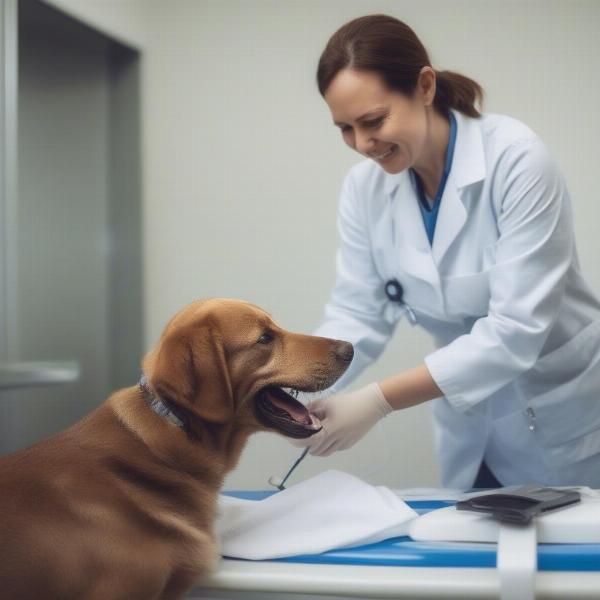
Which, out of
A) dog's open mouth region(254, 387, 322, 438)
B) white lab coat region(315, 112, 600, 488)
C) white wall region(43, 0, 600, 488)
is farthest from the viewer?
white wall region(43, 0, 600, 488)

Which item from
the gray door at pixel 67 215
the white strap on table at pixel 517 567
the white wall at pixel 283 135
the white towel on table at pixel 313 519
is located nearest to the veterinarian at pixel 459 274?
the white towel on table at pixel 313 519

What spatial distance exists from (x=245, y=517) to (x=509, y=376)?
1.69ft

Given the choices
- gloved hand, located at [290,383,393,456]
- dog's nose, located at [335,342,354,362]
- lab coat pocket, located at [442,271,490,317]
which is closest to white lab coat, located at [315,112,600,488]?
lab coat pocket, located at [442,271,490,317]

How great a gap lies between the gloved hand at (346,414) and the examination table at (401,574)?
0.38 m

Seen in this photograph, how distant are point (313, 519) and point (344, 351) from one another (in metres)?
0.24

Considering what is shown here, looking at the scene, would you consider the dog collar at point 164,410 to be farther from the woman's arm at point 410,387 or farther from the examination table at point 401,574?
the woman's arm at point 410,387

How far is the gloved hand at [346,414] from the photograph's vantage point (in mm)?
1403

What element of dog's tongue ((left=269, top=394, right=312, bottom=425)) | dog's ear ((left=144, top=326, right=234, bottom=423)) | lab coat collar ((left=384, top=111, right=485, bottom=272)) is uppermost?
lab coat collar ((left=384, top=111, right=485, bottom=272))

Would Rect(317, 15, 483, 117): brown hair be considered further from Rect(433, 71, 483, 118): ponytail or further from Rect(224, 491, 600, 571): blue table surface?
Rect(224, 491, 600, 571): blue table surface

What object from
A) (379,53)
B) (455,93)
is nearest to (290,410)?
(379,53)

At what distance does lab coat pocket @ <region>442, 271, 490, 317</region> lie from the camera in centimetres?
147

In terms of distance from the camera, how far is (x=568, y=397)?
1.52 meters

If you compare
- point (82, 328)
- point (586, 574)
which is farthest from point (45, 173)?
point (586, 574)

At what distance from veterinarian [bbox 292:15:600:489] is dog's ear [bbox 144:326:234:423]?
1.14 feet
